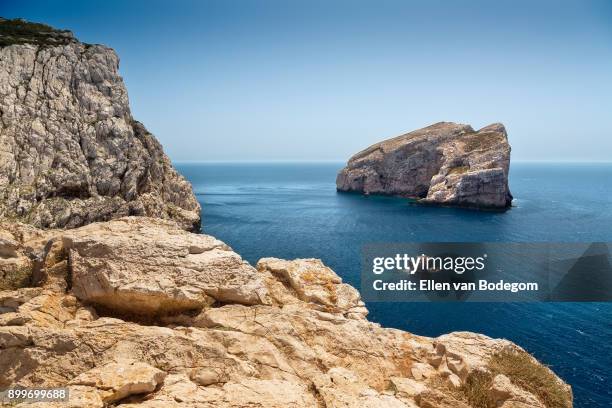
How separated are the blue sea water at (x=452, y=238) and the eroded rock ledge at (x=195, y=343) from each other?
1022 inches

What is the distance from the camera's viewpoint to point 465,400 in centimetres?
1092

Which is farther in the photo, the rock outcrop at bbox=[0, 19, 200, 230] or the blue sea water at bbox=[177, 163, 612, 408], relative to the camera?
the rock outcrop at bbox=[0, 19, 200, 230]

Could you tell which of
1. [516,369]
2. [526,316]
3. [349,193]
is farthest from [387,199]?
[516,369]

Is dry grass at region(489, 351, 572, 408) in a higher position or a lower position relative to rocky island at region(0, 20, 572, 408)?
lower

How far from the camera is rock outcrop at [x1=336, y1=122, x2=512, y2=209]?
4737 inches

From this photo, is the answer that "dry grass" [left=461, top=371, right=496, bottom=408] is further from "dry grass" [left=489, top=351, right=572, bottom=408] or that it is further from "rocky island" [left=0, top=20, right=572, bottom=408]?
"dry grass" [left=489, top=351, right=572, bottom=408]

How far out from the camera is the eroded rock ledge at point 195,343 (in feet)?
29.9

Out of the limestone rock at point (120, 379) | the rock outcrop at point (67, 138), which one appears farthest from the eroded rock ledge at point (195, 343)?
the rock outcrop at point (67, 138)

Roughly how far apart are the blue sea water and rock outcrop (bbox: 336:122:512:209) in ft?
26.8

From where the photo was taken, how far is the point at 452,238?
265ft

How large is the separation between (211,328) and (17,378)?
4933 millimetres

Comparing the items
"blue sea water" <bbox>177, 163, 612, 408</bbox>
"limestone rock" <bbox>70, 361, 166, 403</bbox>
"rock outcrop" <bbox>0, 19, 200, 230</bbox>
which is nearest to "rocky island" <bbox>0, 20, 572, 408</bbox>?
"limestone rock" <bbox>70, 361, 166, 403</bbox>

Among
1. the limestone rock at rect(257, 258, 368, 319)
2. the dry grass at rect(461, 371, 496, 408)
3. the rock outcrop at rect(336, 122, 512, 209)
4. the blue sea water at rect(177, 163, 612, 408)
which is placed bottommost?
the blue sea water at rect(177, 163, 612, 408)

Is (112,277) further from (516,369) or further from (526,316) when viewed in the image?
(526,316)
